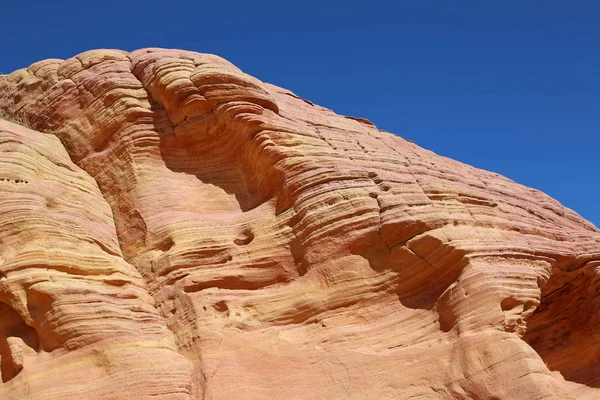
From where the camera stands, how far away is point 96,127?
14.0m

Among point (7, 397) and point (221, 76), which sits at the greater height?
point (221, 76)

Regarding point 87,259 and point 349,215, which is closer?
point 87,259

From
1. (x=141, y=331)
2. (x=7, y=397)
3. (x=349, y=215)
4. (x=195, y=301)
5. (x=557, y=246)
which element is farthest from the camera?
(x=557, y=246)

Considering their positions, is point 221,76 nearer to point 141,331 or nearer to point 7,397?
point 141,331

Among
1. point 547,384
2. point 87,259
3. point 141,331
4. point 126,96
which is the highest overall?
point 126,96

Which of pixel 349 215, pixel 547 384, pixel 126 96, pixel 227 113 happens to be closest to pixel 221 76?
Answer: pixel 227 113

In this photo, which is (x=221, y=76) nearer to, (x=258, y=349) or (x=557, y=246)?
(x=258, y=349)

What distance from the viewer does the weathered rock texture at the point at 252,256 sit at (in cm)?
1027

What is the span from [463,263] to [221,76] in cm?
610

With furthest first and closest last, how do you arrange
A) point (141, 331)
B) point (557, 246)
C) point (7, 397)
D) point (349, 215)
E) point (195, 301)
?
point (557, 246) < point (349, 215) < point (195, 301) < point (141, 331) < point (7, 397)

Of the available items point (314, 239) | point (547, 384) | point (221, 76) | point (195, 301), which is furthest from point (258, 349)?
point (221, 76)

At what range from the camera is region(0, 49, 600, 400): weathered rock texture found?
1027 cm

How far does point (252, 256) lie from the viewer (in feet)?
39.4

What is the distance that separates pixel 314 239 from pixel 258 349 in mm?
2211
